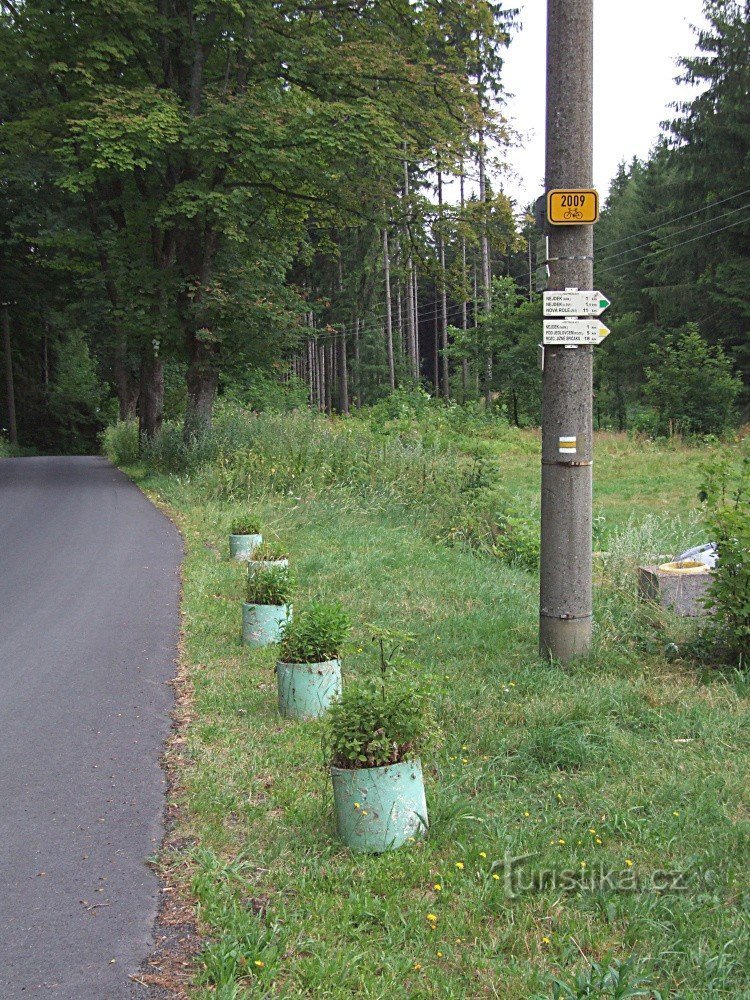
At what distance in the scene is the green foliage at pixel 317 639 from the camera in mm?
5156

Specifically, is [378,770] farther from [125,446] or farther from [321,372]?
[321,372]

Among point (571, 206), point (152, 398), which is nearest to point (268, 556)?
point (571, 206)

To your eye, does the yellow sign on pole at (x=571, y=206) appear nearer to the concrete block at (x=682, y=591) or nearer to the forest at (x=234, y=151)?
the concrete block at (x=682, y=591)

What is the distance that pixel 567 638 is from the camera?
5816 millimetres

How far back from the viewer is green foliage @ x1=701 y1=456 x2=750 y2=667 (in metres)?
5.46

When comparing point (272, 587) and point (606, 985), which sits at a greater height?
point (272, 587)

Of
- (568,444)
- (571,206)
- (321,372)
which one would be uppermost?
(321,372)

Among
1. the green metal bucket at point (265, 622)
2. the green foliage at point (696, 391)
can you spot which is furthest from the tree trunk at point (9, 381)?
the green metal bucket at point (265, 622)

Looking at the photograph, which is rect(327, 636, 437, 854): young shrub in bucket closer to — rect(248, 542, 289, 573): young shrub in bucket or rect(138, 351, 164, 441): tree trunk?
rect(248, 542, 289, 573): young shrub in bucket

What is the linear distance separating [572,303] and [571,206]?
613 mm

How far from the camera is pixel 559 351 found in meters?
5.81

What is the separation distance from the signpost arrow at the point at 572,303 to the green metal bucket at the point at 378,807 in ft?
10.8

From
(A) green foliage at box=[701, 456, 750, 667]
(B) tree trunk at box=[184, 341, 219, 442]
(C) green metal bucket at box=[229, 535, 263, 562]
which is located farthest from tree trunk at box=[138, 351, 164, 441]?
(A) green foliage at box=[701, 456, 750, 667]

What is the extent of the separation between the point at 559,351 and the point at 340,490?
27.1 ft
